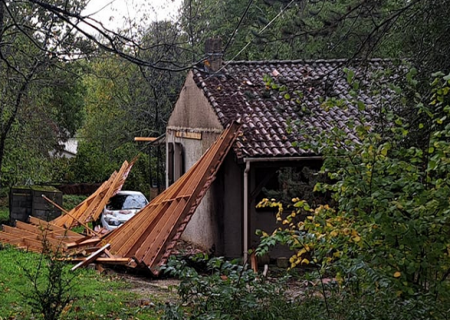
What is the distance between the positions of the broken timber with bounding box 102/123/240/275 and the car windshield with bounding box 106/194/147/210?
6933 millimetres

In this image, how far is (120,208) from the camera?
73.4 ft

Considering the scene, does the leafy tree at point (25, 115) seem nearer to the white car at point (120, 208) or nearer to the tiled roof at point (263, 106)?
the white car at point (120, 208)

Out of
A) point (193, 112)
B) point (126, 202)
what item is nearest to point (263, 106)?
point (193, 112)

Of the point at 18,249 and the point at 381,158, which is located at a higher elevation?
the point at 381,158

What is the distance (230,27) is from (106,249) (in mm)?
18842

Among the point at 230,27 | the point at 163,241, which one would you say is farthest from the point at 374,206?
the point at 230,27

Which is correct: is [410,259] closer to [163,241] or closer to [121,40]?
[121,40]

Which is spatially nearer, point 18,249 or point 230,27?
point 18,249

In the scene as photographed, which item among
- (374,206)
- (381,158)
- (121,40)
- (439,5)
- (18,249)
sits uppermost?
(439,5)

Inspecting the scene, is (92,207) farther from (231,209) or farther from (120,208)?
(231,209)

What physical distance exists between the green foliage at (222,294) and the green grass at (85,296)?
2.15 m

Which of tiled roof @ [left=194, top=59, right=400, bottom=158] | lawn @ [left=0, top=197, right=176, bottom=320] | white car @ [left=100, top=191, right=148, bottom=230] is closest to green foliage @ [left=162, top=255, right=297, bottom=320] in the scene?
lawn @ [left=0, top=197, right=176, bottom=320]

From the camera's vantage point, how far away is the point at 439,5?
26.3 ft

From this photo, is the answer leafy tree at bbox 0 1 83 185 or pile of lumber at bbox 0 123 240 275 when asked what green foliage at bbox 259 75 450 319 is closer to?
pile of lumber at bbox 0 123 240 275
